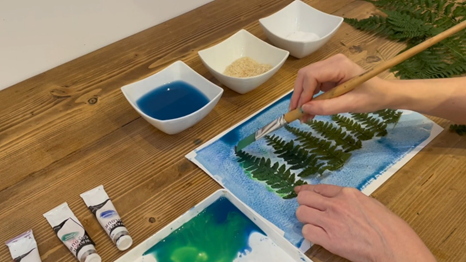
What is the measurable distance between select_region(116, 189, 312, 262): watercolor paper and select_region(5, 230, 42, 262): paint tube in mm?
152

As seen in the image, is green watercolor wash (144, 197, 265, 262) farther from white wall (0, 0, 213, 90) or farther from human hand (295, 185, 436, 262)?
white wall (0, 0, 213, 90)

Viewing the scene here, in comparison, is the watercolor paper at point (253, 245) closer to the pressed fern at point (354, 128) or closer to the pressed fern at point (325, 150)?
the pressed fern at point (325, 150)

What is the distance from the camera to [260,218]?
694 millimetres

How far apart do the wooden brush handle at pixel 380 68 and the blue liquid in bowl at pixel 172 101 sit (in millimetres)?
232

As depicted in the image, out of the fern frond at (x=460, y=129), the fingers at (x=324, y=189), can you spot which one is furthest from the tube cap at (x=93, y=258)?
the fern frond at (x=460, y=129)

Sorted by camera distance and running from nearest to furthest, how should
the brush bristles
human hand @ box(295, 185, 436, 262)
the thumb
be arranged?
1. human hand @ box(295, 185, 436, 262)
2. the thumb
3. the brush bristles

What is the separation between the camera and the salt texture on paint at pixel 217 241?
2.19 feet

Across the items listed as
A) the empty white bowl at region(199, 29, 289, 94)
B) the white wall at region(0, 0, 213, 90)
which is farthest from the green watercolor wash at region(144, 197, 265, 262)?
the white wall at region(0, 0, 213, 90)

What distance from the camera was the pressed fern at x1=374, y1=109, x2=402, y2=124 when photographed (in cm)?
86

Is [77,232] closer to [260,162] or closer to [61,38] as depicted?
[260,162]

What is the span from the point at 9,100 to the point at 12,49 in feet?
0.41

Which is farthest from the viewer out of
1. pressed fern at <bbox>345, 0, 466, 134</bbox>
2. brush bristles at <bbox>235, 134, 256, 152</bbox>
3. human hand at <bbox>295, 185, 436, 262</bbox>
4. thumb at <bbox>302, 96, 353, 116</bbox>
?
pressed fern at <bbox>345, 0, 466, 134</bbox>

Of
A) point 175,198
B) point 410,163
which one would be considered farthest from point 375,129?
point 175,198

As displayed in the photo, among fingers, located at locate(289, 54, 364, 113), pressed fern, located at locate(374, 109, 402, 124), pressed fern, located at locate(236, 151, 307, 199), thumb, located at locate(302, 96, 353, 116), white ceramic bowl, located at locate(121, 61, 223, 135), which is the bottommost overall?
pressed fern, located at locate(236, 151, 307, 199)
